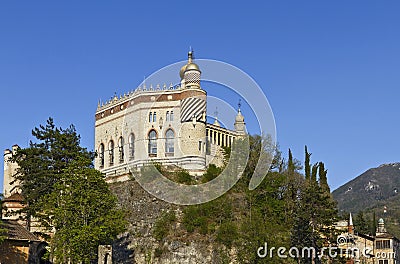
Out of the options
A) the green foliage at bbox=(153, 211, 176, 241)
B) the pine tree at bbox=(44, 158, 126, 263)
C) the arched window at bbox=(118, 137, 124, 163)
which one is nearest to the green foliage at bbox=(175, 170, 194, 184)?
the green foliage at bbox=(153, 211, 176, 241)

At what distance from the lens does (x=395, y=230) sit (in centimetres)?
12975

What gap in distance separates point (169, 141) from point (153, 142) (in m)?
2.22

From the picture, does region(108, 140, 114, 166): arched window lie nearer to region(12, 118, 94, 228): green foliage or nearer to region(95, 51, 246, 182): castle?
region(95, 51, 246, 182): castle

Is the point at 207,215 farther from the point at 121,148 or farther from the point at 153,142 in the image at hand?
the point at 121,148

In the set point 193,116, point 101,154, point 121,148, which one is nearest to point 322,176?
point 193,116

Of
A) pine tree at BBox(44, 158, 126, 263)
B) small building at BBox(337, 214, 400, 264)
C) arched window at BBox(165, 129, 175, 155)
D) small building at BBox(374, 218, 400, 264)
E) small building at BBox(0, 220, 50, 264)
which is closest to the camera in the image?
pine tree at BBox(44, 158, 126, 263)

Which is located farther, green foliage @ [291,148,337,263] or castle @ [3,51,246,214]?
castle @ [3,51,246,214]

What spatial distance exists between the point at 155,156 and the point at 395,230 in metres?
71.9

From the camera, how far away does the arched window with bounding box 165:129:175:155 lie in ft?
248

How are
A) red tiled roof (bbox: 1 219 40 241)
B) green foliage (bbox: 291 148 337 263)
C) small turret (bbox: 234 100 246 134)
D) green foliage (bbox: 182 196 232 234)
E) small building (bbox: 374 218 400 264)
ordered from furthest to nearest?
small building (bbox: 374 218 400 264)
small turret (bbox: 234 100 246 134)
green foliage (bbox: 182 196 232 234)
green foliage (bbox: 291 148 337 263)
red tiled roof (bbox: 1 219 40 241)

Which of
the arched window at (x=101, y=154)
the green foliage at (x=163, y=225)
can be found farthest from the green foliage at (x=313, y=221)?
the arched window at (x=101, y=154)

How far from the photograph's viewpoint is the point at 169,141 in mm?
75688

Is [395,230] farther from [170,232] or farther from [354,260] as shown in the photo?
[170,232]

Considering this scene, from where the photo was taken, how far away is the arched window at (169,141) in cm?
7550
